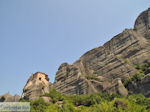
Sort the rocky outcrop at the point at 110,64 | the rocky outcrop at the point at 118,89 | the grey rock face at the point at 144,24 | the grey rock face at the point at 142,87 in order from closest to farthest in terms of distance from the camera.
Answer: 1. the grey rock face at the point at 142,87
2. the rocky outcrop at the point at 118,89
3. the rocky outcrop at the point at 110,64
4. the grey rock face at the point at 144,24

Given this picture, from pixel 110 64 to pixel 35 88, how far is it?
21.9m

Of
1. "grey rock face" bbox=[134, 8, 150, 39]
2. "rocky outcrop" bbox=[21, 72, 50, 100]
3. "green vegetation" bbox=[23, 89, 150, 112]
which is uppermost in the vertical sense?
"grey rock face" bbox=[134, 8, 150, 39]

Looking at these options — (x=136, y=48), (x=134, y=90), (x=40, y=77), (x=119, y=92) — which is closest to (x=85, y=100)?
(x=119, y=92)

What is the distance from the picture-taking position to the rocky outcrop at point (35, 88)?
1507 inches

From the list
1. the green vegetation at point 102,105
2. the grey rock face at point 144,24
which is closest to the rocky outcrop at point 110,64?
the grey rock face at point 144,24

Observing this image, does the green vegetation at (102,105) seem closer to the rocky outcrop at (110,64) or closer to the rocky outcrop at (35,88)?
the rocky outcrop at (35,88)

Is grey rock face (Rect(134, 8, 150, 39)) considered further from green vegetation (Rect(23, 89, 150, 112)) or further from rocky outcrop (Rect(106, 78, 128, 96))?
green vegetation (Rect(23, 89, 150, 112))

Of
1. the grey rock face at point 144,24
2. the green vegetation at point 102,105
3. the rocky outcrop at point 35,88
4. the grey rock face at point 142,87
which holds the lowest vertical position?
the green vegetation at point 102,105

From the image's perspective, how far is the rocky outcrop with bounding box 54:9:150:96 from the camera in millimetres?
40034

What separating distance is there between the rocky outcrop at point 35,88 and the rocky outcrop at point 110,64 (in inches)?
310

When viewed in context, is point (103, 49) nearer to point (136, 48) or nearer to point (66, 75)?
point (136, 48)

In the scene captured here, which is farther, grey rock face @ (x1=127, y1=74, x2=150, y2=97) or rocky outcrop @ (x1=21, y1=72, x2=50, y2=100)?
rocky outcrop @ (x1=21, y1=72, x2=50, y2=100)

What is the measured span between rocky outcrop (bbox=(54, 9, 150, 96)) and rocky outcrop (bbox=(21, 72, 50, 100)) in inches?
310

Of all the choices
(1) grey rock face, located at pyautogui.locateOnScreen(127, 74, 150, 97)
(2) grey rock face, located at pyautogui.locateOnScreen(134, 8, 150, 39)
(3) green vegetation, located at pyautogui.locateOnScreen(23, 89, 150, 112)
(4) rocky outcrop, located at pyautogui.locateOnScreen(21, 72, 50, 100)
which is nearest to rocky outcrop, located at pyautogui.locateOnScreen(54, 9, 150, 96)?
(2) grey rock face, located at pyautogui.locateOnScreen(134, 8, 150, 39)
